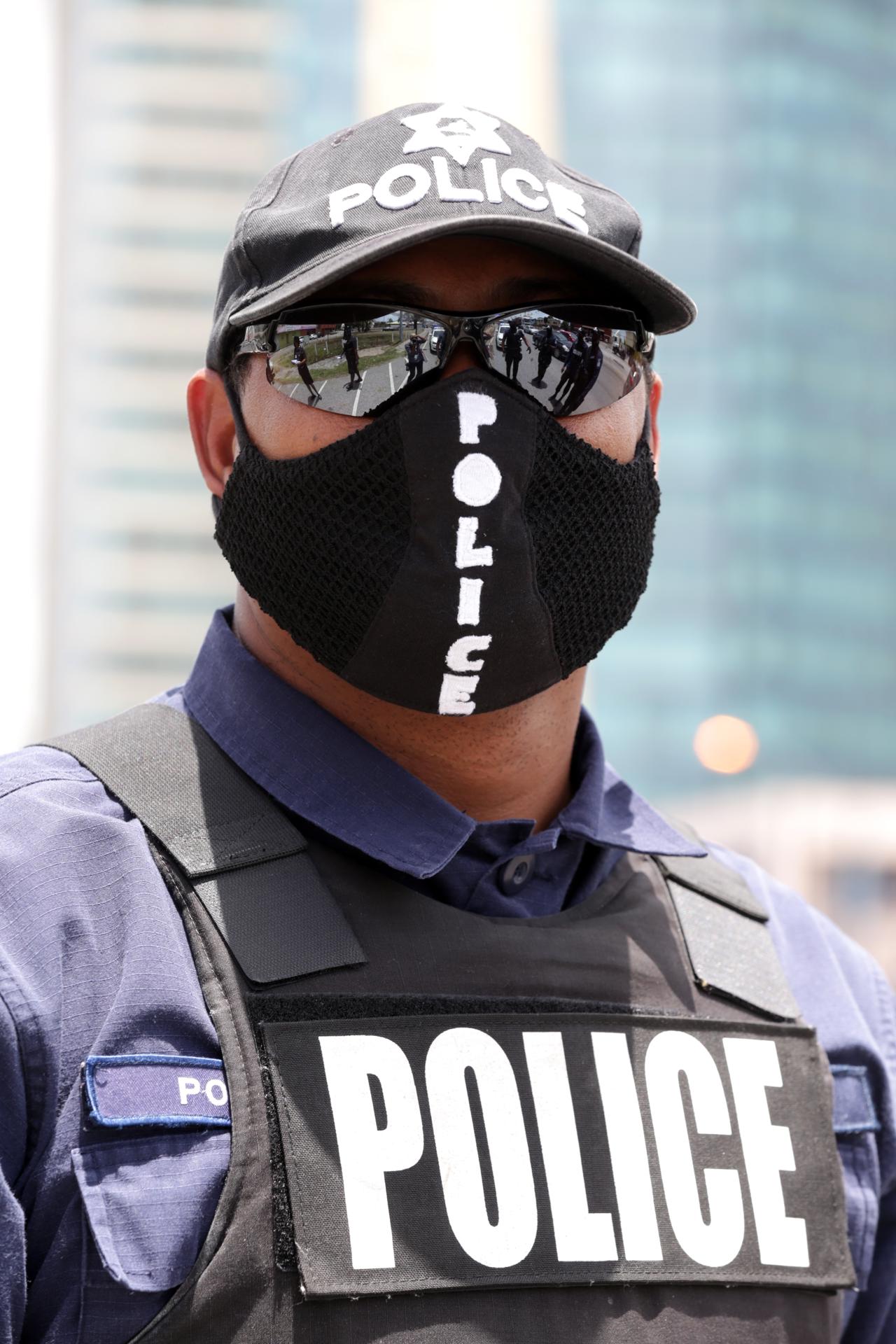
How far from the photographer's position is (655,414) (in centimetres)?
221

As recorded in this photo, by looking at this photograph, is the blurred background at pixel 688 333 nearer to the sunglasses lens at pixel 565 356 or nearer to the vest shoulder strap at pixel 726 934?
the vest shoulder strap at pixel 726 934

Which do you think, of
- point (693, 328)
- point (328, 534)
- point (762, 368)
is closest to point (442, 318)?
point (328, 534)

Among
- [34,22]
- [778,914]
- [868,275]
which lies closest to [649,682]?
[868,275]

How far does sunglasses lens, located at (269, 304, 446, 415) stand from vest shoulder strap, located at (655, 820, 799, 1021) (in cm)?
70

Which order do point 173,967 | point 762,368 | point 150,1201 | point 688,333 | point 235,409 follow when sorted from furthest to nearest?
point 762,368 < point 688,333 < point 235,409 < point 173,967 < point 150,1201

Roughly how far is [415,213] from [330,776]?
25.3 inches

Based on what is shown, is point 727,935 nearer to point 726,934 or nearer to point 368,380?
point 726,934

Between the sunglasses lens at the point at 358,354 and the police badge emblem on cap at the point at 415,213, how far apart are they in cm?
6

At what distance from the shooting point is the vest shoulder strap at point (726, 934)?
78.7 inches

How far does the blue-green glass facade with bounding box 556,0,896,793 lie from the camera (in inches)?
3418

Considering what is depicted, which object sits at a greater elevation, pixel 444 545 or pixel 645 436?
pixel 645 436

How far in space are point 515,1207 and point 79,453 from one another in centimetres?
6007

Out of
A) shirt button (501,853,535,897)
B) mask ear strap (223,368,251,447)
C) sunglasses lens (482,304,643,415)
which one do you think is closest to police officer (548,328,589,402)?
sunglasses lens (482,304,643,415)

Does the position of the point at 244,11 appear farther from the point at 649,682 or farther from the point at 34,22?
the point at 34,22
